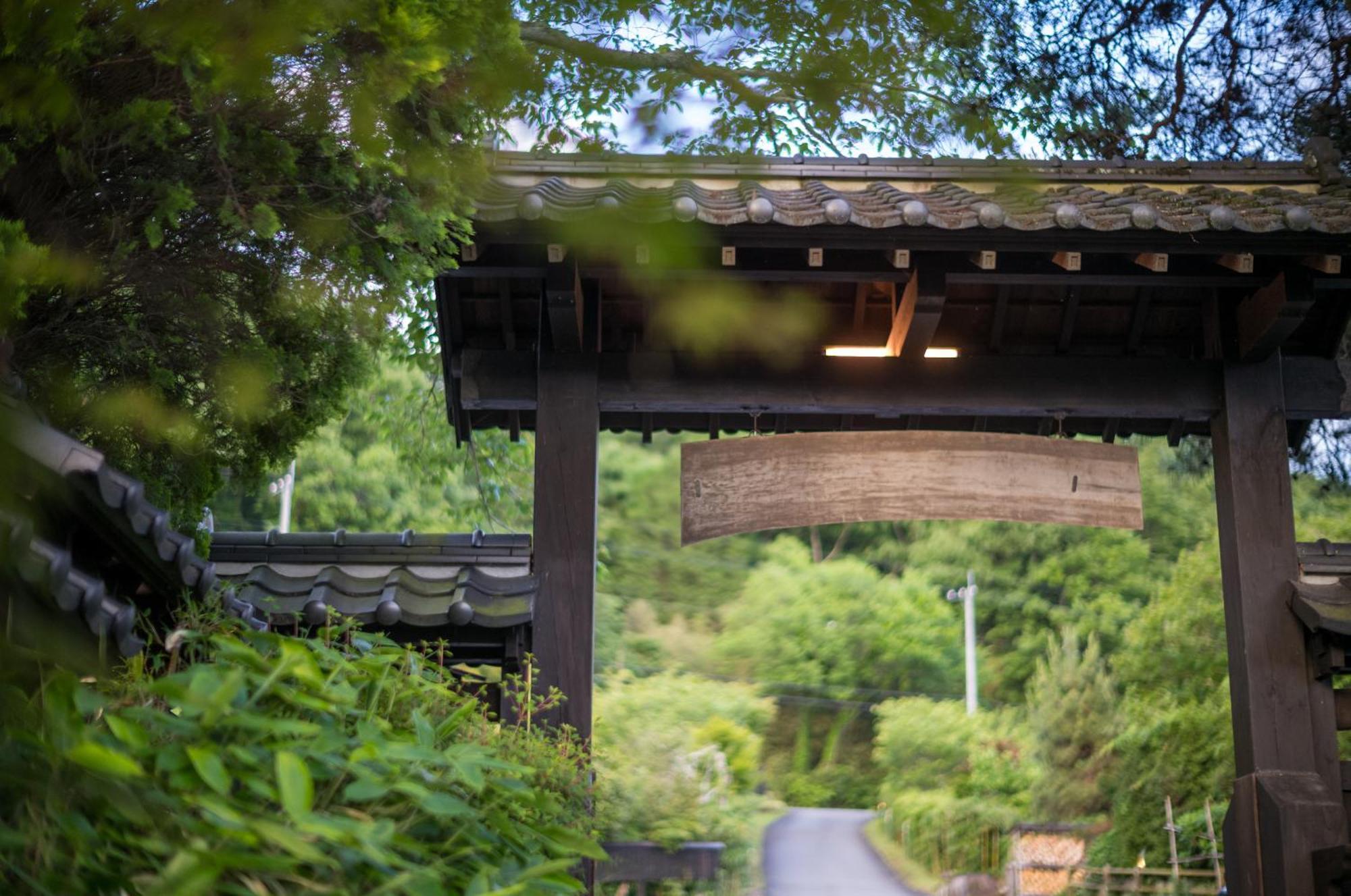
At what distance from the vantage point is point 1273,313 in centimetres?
473

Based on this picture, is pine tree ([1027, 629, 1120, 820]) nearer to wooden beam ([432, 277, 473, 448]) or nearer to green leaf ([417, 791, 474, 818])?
wooden beam ([432, 277, 473, 448])

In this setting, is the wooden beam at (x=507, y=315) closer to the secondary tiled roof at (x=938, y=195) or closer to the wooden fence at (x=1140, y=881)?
the secondary tiled roof at (x=938, y=195)

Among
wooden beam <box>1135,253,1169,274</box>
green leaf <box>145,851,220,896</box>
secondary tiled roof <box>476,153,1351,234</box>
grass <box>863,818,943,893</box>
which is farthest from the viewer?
grass <box>863,818,943,893</box>

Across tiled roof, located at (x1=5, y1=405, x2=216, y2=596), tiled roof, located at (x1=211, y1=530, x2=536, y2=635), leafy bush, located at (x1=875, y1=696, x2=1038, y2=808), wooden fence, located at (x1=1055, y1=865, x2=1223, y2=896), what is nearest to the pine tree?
leafy bush, located at (x1=875, y1=696, x2=1038, y2=808)

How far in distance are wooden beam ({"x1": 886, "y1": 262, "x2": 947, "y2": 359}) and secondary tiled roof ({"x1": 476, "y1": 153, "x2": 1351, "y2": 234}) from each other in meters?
0.28

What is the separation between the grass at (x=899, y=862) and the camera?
17906 mm

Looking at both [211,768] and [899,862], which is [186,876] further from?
[899,862]

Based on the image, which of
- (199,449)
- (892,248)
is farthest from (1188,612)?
(199,449)

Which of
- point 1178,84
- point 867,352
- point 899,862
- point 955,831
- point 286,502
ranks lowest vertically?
point 899,862

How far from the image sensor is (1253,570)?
16.2 feet

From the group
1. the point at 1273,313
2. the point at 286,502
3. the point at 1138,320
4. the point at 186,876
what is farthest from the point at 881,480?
the point at 286,502

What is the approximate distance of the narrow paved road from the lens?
17.2m

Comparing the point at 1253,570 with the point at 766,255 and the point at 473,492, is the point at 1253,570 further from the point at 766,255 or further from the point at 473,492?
the point at 473,492

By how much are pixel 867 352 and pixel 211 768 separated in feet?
12.4
